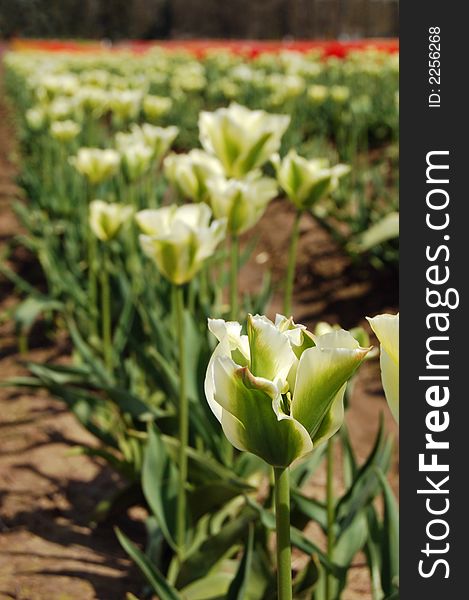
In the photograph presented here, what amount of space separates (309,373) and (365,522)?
1.06 m

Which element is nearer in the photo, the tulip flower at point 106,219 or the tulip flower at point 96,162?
the tulip flower at point 106,219

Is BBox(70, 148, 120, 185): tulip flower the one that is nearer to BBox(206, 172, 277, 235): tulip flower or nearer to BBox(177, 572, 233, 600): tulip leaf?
BBox(206, 172, 277, 235): tulip flower

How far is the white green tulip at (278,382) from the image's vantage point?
2.36ft

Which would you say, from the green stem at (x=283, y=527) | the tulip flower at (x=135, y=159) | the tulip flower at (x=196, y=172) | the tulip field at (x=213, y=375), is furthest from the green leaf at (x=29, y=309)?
the green stem at (x=283, y=527)

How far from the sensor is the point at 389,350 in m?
0.73

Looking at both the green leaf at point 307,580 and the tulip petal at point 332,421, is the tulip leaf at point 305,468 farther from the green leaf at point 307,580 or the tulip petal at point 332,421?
the tulip petal at point 332,421

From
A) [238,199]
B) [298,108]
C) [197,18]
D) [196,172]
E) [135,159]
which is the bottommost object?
[238,199]

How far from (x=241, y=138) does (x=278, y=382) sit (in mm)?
1195

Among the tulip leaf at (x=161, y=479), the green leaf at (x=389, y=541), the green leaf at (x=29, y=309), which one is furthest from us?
the green leaf at (x=29, y=309)

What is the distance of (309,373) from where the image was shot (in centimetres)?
73

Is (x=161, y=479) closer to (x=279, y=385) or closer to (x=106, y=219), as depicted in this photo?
(x=106, y=219)

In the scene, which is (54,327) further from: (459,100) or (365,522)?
(459,100)

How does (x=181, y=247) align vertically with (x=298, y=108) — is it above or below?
below

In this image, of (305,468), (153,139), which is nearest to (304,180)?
(305,468)
